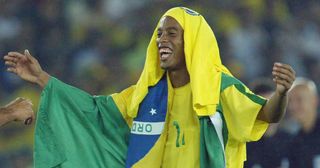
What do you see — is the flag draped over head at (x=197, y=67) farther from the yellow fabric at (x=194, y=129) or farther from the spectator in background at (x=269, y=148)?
the spectator in background at (x=269, y=148)

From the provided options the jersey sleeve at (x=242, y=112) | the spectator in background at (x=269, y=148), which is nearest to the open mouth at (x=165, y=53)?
the jersey sleeve at (x=242, y=112)

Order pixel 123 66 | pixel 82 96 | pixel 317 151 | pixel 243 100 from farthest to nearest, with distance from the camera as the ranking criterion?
pixel 123 66 → pixel 317 151 → pixel 82 96 → pixel 243 100

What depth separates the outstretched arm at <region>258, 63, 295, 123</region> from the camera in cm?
349

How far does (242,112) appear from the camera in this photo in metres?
3.73

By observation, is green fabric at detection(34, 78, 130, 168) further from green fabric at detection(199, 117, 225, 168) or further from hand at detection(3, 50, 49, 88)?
green fabric at detection(199, 117, 225, 168)

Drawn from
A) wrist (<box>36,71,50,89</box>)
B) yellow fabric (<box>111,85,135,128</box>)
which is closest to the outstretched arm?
yellow fabric (<box>111,85,135,128</box>)

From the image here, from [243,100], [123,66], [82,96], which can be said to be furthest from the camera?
[123,66]

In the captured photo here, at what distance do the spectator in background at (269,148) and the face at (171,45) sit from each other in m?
1.81

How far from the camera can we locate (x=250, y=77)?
233 inches

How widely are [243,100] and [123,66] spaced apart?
2487 mm

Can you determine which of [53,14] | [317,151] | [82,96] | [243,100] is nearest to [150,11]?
[53,14]

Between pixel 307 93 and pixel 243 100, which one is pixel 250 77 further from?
pixel 243 100

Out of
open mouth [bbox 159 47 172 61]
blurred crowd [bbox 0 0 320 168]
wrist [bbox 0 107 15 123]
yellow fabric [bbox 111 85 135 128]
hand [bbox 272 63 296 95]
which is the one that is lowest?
wrist [bbox 0 107 15 123]

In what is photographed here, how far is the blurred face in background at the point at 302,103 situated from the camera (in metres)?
5.67
